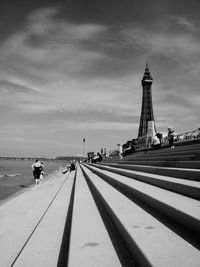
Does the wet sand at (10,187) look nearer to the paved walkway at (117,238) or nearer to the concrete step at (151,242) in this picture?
the paved walkway at (117,238)

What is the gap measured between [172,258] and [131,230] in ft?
2.55

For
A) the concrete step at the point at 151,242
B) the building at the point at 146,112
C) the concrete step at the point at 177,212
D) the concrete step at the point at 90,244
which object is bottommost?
the concrete step at the point at 90,244

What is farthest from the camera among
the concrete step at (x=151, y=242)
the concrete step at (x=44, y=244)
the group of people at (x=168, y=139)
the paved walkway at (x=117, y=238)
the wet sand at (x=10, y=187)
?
the wet sand at (x=10, y=187)

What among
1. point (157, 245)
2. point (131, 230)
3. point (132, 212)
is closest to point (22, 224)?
point (132, 212)

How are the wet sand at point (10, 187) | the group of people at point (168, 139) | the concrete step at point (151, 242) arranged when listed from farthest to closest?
the wet sand at point (10, 187) → the group of people at point (168, 139) → the concrete step at point (151, 242)

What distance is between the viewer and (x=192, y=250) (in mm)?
2199

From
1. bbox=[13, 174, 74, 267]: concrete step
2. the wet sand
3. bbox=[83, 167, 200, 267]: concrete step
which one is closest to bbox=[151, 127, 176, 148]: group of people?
the wet sand

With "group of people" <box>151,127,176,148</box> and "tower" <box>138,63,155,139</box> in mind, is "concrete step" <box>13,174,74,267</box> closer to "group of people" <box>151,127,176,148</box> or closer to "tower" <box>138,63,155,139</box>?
"group of people" <box>151,127,176,148</box>

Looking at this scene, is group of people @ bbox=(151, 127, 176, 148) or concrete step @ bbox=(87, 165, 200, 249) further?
group of people @ bbox=(151, 127, 176, 148)

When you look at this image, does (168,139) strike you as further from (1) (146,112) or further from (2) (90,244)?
(1) (146,112)

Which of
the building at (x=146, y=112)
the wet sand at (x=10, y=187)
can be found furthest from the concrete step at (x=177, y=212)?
the building at (x=146, y=112)

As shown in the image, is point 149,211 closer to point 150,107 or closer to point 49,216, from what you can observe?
point 49,216

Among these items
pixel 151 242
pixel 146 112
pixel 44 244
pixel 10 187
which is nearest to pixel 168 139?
pixel 10 187

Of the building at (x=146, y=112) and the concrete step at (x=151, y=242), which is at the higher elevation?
the building at (x=146, y=112)
